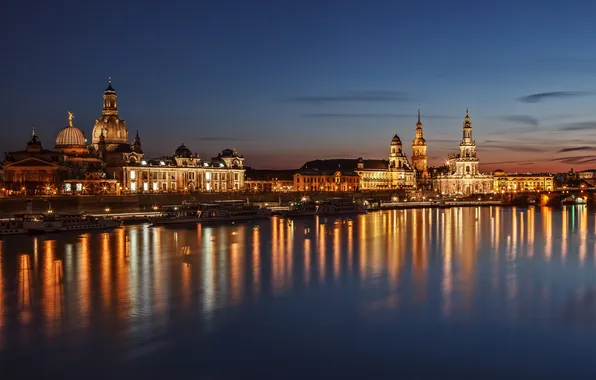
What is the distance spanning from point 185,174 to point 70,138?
17.7 metres

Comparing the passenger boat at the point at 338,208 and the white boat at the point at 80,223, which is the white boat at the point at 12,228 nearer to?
the white boat at the point at 80,223

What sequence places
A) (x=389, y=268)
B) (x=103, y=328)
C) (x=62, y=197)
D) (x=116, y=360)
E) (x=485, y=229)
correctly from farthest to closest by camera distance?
(x=62, y=197) → (x=485, y=229) → (x=389, y=268) → (x=103, y=328) → (x=116, y=360)

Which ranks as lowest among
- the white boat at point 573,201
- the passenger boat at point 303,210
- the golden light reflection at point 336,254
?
the white boat at point 573,201

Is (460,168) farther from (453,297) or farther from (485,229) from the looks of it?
(453,297)

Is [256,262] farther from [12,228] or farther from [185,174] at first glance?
[185,174]

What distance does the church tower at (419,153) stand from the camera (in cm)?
14300

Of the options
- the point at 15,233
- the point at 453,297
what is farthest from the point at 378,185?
the point at 453,297

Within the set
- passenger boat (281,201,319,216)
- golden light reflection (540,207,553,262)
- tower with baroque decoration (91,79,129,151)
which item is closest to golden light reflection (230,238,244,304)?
golden light reflection (540,207,553,262)

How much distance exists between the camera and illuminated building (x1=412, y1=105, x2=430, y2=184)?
142750 millimetres

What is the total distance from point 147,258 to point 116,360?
1695cm

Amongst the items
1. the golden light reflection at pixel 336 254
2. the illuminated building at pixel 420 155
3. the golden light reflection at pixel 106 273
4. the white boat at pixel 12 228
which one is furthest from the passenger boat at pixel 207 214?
the illuminated building at pixel 420 155

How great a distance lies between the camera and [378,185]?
12925 centimetres

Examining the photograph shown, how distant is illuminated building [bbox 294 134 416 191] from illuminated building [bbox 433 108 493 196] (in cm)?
952

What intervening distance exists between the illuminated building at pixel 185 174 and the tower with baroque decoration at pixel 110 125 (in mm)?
7236
